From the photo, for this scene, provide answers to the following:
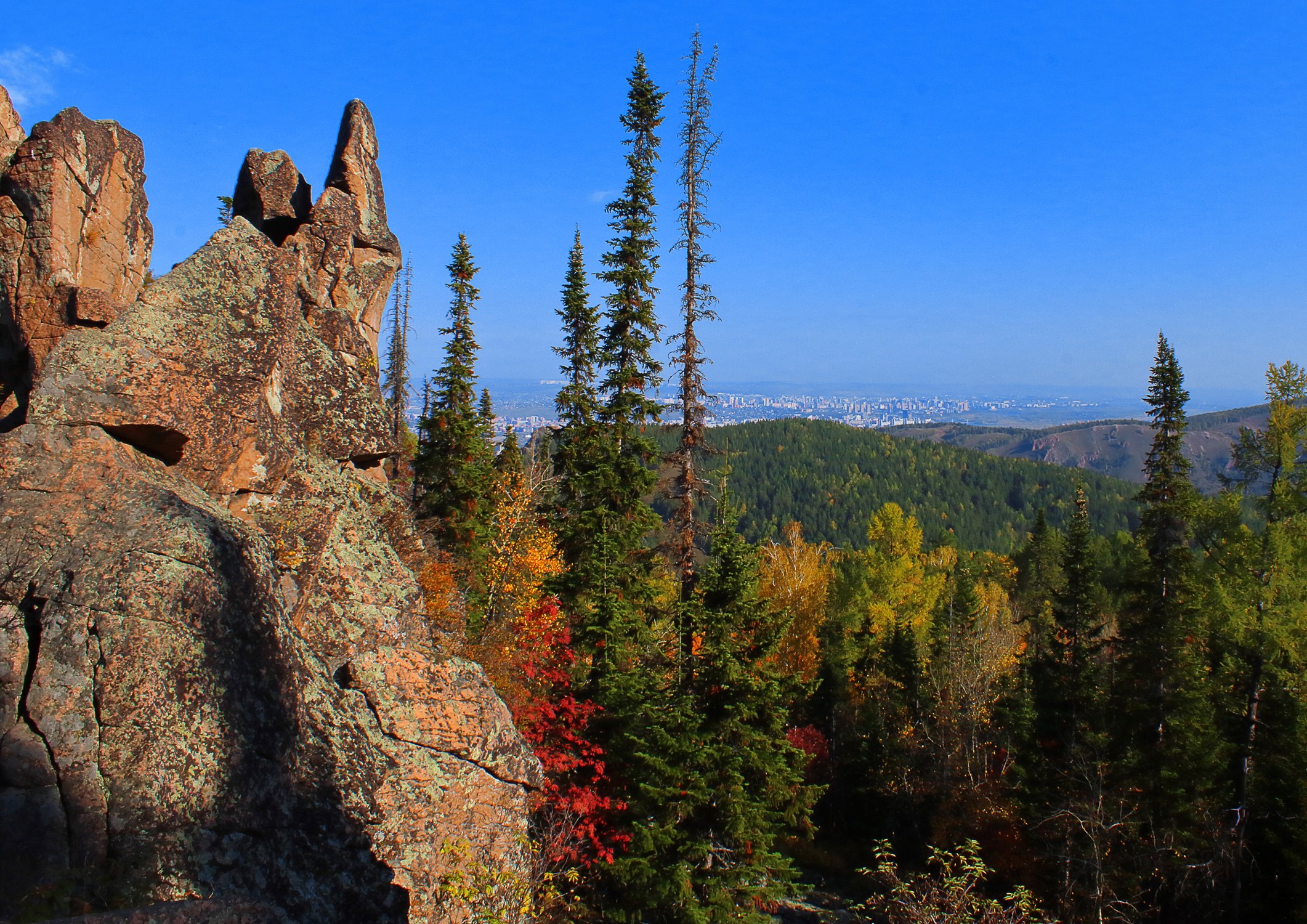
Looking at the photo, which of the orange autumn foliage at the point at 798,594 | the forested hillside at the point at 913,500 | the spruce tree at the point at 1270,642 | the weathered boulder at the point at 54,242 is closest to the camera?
the weathered boulder at the point at 54,242

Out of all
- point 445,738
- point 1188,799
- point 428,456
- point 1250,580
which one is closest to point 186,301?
point 445,738

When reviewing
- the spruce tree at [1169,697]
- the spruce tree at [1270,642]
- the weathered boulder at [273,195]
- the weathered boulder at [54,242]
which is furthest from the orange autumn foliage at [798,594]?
the weathered boulder at [54,242]

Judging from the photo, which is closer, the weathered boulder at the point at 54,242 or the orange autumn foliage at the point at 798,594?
the weathered boulder at the point at 54,242

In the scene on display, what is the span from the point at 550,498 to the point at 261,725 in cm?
2300

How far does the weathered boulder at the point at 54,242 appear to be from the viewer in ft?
34.2

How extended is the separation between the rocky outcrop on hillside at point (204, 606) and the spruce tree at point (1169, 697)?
68.2ft

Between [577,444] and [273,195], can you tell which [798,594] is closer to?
[577,444]

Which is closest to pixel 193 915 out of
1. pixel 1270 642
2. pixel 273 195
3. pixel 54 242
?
pixel 54 242

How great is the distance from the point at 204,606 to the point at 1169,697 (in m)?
26.1

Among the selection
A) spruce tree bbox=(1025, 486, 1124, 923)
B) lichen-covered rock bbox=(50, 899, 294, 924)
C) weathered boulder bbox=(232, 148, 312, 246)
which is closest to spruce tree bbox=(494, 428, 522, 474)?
weathered boulder bbox=(232, 148, 312, 246)

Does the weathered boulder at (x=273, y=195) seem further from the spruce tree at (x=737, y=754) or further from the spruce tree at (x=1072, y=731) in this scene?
the spruce tree at (x=1072, y=731)

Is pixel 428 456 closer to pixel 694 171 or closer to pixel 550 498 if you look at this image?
pixel 550 498

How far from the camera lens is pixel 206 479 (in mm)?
9844

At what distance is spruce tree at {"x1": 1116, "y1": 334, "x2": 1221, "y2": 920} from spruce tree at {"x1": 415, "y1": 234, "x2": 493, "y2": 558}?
22809 millimetres
